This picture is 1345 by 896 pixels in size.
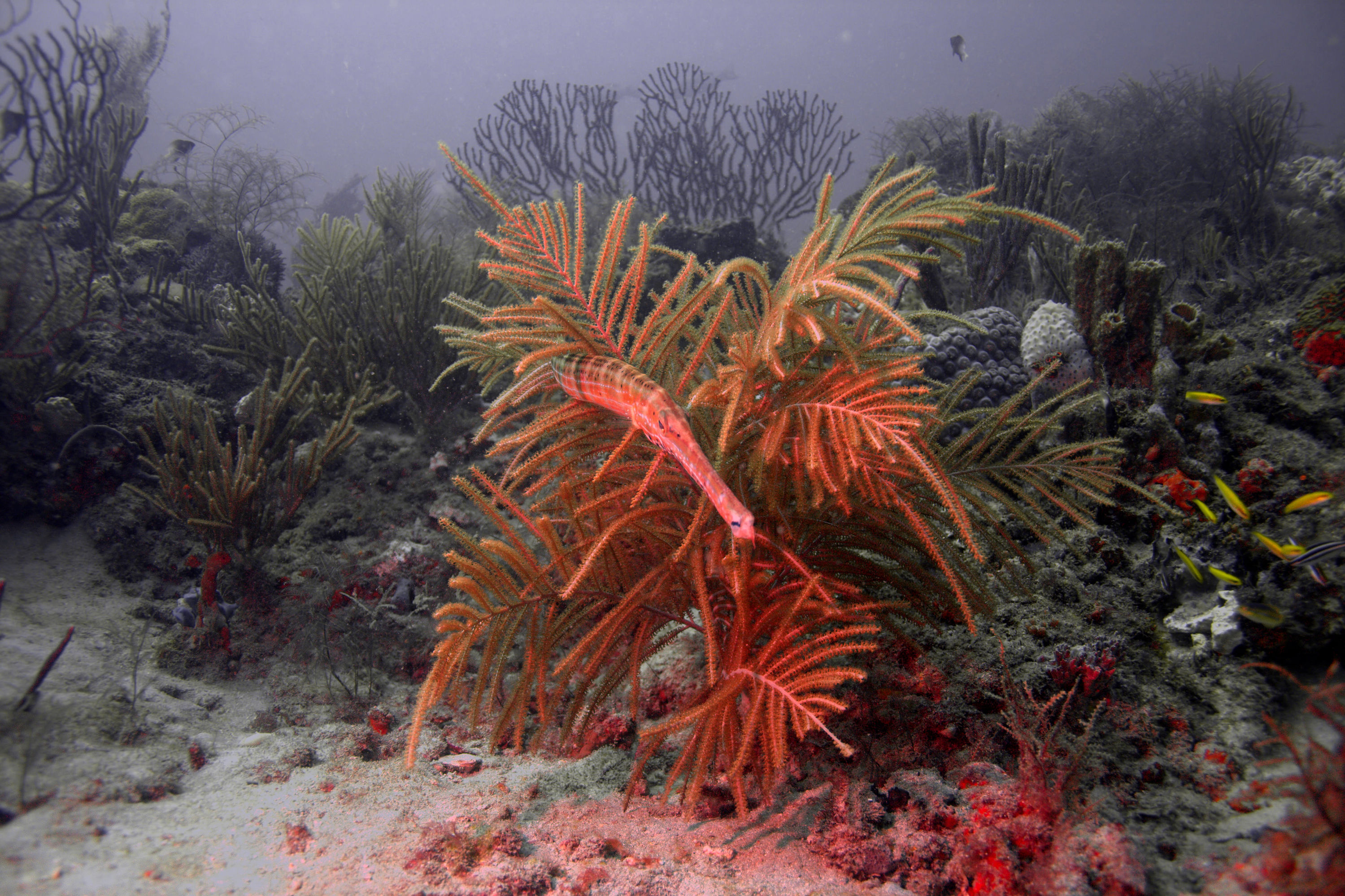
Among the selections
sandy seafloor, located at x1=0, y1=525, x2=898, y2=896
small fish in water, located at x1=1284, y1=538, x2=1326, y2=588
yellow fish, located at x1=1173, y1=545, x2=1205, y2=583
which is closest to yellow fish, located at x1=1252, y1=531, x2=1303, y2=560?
small fish in water, located at x1=1284, y1=538, x2=1326, y2=588

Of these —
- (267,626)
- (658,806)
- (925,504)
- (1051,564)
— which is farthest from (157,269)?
(1051,564)

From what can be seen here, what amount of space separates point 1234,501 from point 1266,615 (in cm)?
60

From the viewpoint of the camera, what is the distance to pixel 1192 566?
7.11 ft

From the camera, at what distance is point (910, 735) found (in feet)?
6.84

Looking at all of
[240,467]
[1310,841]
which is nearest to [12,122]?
[240,467]

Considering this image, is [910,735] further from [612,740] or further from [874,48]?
[874,48]

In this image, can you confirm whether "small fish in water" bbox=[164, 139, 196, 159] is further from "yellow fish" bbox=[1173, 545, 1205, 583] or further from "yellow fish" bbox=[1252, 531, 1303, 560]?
"yellow fish" bbox=[1252, 531, 1303, 560]

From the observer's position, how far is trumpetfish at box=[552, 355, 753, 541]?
4.45 feet

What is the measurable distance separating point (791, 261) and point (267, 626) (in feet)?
11.8

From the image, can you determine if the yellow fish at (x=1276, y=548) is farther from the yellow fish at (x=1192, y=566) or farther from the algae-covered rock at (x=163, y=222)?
the algae-covered rock at (x=163, y=222)

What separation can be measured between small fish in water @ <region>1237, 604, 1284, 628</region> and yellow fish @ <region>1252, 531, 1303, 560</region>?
18cm

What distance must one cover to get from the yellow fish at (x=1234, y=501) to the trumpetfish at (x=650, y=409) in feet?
6.85

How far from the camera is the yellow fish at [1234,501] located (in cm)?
219

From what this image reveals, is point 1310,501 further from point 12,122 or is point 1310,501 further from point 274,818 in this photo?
point 12,122
